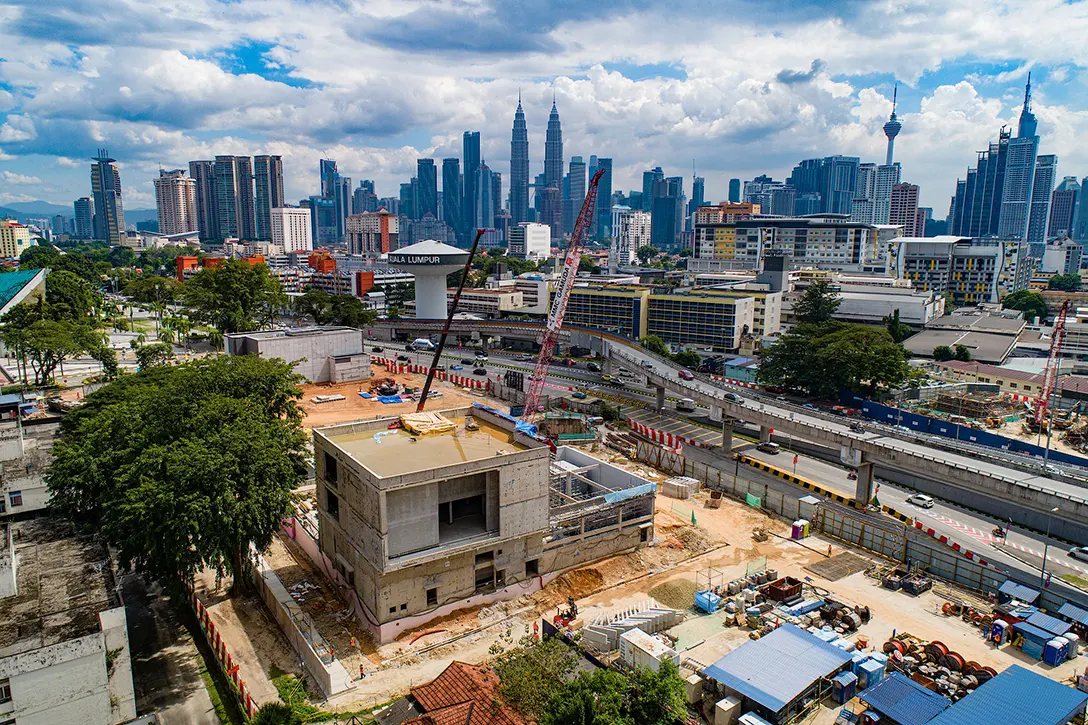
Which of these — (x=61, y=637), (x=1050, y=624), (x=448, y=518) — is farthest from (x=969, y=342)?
(x=61, y=637)

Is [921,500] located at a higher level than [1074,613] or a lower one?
lower

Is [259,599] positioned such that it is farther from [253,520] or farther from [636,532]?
[636,532]

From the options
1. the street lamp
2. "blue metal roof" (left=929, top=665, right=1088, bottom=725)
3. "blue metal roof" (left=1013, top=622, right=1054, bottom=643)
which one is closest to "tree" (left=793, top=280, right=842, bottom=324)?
the street lamp

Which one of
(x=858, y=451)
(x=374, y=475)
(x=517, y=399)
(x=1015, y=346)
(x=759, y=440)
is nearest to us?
(x=374, y=475)

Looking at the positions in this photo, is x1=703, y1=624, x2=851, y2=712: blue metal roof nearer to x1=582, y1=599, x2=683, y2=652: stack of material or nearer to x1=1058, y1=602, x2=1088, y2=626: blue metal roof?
x1=582, y1=599, x2=683, y2=652: stack of material

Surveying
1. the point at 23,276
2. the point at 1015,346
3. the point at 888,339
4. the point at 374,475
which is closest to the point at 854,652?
the point at 374,475

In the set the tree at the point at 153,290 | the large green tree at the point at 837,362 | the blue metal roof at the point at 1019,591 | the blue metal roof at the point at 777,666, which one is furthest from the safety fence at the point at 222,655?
the tree at the point at 153,290

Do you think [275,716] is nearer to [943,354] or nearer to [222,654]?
[222,654]
